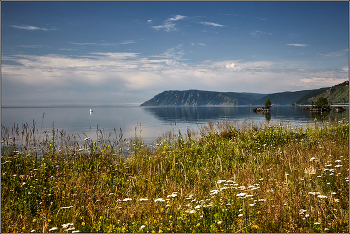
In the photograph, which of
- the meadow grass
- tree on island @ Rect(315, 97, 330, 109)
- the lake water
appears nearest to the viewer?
the meadow grass

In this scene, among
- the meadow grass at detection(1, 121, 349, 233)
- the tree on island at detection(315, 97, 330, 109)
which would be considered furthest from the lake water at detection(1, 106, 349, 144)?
the tree on island at detection(315, 97, 330, 109)

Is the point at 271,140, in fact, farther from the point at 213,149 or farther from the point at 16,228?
the point at 16,228

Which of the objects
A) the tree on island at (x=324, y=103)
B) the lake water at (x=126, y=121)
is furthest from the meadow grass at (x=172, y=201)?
the tree on island at (x=324, y=103)

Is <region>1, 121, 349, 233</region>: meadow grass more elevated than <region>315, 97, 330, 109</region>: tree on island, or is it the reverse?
<region>315, 97, 330, 109</region>: tree on island

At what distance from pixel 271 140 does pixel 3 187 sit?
421 inches

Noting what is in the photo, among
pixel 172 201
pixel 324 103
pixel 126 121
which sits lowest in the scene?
pixel 126 121

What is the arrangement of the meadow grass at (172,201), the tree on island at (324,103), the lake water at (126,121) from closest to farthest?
1. the meadow grass at (172,201)
2. the lake water at (126,121)
3. the tree on island at (324,103)

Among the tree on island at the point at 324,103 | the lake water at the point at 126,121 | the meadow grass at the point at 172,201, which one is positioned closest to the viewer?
the meadow grass at the point at 172,201

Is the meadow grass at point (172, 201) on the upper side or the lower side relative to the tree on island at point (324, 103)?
lower

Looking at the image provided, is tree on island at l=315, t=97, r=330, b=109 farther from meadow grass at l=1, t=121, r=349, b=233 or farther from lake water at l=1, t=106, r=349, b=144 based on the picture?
meadow grass at l=1, t=121, r=349, b=233

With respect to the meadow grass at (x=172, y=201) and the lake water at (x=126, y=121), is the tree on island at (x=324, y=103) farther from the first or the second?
the meadow grass at (x=172, y=201)

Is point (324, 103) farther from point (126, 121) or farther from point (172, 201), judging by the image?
point (172, 201)

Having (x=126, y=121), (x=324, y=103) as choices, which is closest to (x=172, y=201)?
(x=126, y=121)

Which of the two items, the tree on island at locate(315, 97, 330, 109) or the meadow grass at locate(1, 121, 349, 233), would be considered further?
the tree on island at locate(315, 97, 330, 109)
